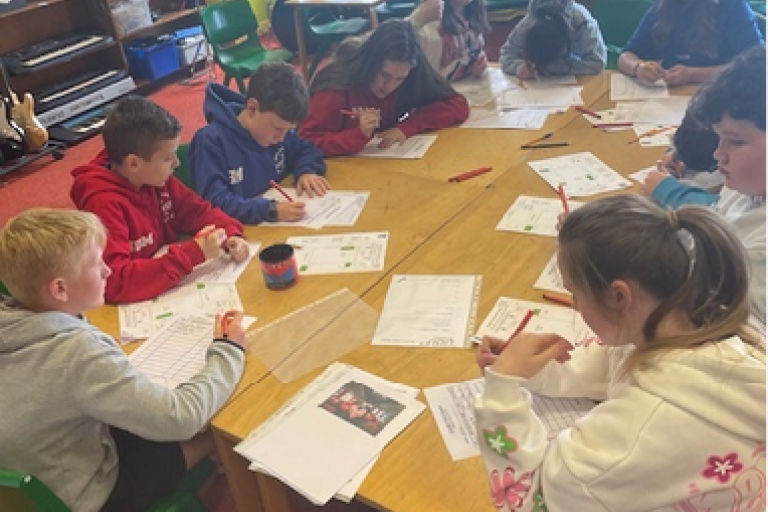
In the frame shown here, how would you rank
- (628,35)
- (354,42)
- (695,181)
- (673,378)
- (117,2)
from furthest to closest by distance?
(117,2)
(628,35)
(354,42)
(695,181)
(673,378)

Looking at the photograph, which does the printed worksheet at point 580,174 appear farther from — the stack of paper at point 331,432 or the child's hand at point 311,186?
the stack of paper at point 331,432

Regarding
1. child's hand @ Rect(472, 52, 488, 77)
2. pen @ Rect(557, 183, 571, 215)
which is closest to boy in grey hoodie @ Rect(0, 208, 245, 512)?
pen @ Rect(557, 183, 571, 215)

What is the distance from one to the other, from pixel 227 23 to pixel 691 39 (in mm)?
2882

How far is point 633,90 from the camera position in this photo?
2670 millimetres

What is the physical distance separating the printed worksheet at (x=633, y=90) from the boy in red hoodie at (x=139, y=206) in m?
1.59

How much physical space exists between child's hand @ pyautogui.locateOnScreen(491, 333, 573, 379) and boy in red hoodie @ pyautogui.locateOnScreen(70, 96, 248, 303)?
90 cm

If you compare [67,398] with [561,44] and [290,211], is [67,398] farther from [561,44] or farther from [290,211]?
[561,44]

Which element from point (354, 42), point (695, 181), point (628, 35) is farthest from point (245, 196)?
point (628, 35)

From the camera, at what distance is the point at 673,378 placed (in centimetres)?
89

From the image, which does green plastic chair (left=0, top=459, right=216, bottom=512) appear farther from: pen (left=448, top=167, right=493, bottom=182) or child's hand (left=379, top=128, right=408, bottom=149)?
child's hand (left=379, top=128, right=408, bottom=149)

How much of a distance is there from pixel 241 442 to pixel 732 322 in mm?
813

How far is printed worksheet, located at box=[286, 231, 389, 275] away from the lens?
1.71m

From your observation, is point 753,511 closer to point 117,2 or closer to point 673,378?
point 673,378

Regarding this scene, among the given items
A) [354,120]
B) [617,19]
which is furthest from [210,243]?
[617,19]
